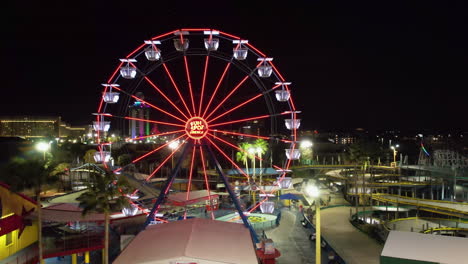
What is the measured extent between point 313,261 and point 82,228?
14153 mm

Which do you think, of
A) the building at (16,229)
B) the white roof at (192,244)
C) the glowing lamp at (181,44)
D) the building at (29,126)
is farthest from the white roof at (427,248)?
the building at (29,126)

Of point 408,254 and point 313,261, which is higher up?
point 408,254

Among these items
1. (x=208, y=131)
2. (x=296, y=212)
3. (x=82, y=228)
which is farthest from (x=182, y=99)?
(x=296, y=212)

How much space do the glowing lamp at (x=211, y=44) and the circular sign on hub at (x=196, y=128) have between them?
5.43m

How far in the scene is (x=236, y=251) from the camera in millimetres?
15102

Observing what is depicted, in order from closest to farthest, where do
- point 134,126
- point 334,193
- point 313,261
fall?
1. point 313,261
2. point 334,193
3. point 134,126

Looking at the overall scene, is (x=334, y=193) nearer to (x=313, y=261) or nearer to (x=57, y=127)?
(x=313, y=261)

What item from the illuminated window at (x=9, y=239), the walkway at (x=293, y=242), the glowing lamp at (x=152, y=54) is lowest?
the walkway at (x=293, y=242)

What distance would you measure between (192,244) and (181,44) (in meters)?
14.9

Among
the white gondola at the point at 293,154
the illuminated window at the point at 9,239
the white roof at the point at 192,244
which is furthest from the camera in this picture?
the white gondola at the point at 293,154

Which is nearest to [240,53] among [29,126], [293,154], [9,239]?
[293,154]

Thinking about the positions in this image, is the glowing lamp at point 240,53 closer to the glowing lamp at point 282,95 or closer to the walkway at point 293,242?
the glowing lamp at point 282,95

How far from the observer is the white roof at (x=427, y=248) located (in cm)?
1567

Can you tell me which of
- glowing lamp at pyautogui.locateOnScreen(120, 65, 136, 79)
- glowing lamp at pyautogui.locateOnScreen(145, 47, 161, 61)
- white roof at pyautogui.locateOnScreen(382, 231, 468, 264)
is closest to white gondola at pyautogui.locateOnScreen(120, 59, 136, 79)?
glowing lamp at pyautogui.locateOnScreen(120, 65, 136, 79)
